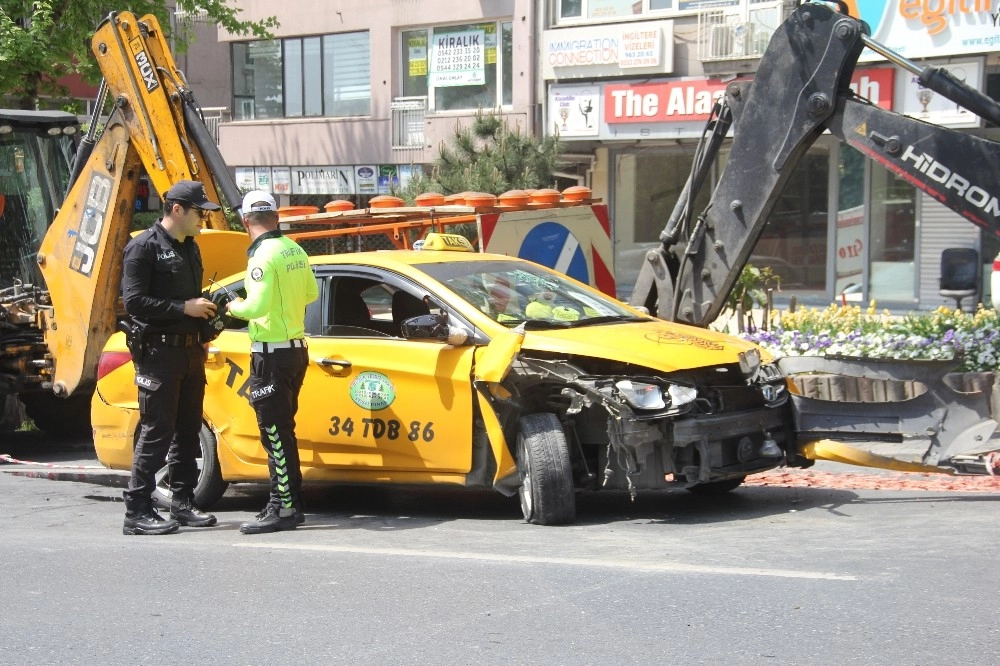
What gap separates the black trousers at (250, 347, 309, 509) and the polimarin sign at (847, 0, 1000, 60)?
14.0m

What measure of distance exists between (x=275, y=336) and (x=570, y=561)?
2123mm

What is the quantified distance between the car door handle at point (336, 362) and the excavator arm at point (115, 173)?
3267 mm

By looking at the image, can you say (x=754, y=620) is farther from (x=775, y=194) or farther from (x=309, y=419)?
(x=775, y=194)

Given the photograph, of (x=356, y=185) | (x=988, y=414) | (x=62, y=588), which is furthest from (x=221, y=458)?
(x=356, y=185)

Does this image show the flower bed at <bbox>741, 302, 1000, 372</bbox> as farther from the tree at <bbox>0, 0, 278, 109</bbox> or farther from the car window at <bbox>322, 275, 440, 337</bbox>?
the tree at <bbox>0, 0, 278, 109</bbox>

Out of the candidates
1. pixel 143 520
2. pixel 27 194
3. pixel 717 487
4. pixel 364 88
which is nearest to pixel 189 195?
pixel 143 520

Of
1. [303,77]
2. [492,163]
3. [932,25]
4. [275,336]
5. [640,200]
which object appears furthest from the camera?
[303,77]

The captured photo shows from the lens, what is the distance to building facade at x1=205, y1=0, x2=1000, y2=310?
19938 mm

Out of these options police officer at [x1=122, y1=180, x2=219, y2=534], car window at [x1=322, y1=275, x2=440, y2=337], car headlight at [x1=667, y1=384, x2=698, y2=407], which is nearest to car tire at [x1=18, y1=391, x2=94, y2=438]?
car window at [x1=322, y1=275, x2=440, y2=337]

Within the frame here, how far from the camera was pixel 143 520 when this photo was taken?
7.28 meters

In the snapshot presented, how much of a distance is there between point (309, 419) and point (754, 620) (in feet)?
11.3

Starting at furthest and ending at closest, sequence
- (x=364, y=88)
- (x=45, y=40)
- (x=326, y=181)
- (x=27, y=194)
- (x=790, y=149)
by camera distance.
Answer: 1. (x=326, y=181)
2. (x=364, y=88)
3. (x=45, y=40)
4. (x=27, y=194)
5. (x=790, y=149)

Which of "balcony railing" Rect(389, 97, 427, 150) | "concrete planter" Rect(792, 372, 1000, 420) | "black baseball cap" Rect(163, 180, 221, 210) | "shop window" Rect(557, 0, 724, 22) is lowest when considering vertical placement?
"concrete planter" Rect(792, 372, 1000, 420)

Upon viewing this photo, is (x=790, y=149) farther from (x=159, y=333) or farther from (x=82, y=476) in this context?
(x=82, y=476)
